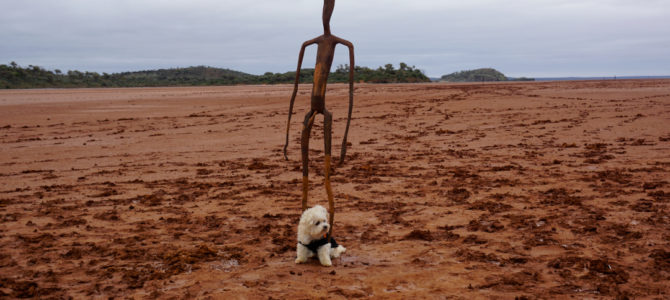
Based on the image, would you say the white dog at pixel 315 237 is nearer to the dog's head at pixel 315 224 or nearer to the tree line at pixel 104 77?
the dog's head at pixel 315 224

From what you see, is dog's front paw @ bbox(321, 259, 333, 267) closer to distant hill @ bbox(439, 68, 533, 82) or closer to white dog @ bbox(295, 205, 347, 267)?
white dog @ bbox(295, 205, 347, 267)

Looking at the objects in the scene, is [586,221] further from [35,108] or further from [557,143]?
[35,108]

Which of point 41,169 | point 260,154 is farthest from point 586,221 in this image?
point 41,169

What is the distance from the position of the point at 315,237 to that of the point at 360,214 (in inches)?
83.7

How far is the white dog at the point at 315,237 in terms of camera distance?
4.83m

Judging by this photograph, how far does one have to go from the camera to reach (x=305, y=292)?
445 centimetres

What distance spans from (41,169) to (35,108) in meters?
15.2

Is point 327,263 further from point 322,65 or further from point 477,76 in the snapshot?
point 477,76

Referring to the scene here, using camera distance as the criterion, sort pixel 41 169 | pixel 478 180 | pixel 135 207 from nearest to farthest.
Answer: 1. pixel 135 207
2. pixel 478 180
3. pixel 41 169

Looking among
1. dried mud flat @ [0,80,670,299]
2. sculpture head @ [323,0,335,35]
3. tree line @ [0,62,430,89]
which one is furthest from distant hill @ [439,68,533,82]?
sculpture head @ [323,0,335,35]

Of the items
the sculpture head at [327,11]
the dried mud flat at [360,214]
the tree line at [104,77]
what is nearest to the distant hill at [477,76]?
the tree line at [104,77]

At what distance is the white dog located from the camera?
→ 483cm

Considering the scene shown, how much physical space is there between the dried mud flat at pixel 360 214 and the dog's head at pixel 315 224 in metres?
0.37

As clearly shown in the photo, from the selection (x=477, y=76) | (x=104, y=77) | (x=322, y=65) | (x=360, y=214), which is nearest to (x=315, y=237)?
(x=322, y=65)
